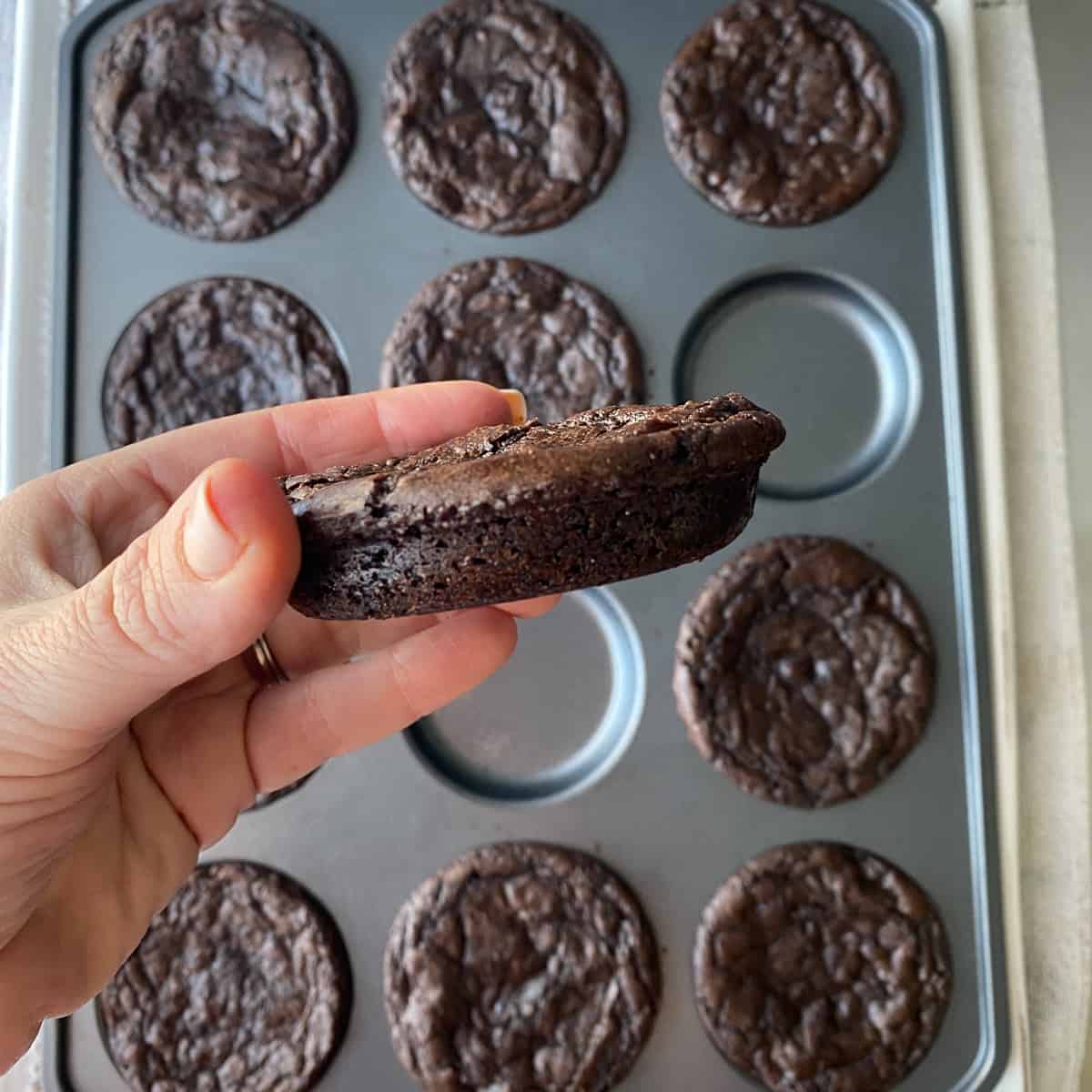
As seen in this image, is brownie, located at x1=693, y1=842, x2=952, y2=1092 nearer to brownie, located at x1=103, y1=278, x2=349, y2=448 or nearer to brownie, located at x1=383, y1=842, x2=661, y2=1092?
brownie, located at x1=383, y1=842, x2=661, y2=1092

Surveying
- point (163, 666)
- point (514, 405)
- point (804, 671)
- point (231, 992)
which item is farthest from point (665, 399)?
point (231, 992)

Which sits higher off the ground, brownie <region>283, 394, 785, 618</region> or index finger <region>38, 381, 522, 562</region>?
index finger <region>38, 381, 522, 562</region>

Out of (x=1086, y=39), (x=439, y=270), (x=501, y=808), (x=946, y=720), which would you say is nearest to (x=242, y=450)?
(x=439, y=270)

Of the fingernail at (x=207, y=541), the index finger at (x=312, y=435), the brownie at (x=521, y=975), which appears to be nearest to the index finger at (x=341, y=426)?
the index finger at (x=312, y=435)

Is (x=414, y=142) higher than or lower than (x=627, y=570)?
higher

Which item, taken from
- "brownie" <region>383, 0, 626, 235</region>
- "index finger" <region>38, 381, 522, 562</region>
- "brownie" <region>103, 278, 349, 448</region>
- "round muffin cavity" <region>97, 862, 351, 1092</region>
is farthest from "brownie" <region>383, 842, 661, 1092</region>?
"brownie" <region>383, 0, 626, 235</region>

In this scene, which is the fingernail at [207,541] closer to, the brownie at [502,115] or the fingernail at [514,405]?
the fingernail at [514,405]

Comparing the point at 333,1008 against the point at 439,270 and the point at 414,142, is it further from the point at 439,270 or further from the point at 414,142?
the point at 414,142
